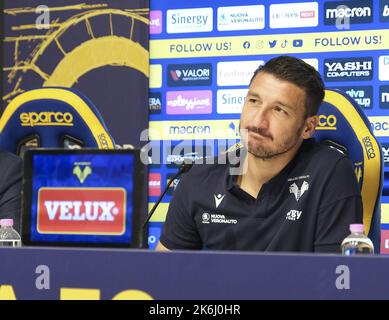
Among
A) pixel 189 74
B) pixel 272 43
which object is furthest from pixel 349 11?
pixel 189 74

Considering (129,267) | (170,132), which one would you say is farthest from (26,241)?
(170,132)

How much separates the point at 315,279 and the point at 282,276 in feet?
0.14

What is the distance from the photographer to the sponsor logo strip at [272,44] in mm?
3544

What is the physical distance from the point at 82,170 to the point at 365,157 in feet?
3.77

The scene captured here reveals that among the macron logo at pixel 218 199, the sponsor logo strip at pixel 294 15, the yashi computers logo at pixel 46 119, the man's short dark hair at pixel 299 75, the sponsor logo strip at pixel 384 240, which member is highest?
the sponsor logo strip at pixel 294 15

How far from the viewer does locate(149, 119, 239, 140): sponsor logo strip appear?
372 cm

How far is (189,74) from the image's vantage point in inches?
149

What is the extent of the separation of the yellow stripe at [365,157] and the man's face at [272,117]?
0.27 meters

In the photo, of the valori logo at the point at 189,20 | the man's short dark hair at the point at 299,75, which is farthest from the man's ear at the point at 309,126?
the valori logo at the point at 189,20

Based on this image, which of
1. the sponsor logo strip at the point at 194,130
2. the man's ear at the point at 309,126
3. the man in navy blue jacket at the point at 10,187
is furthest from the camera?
the sponsor logo strip at the point at 194,130

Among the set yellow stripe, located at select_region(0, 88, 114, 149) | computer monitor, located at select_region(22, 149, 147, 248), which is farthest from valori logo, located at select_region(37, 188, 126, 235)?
yellow stripe, located at select_region(0, 88, 114, 149)

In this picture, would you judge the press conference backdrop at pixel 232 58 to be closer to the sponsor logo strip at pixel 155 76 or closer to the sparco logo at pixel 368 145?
the sponsor logo strip at pixel 155 76

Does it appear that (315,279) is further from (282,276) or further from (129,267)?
(129,267)

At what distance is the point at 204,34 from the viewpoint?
375 centimetres
